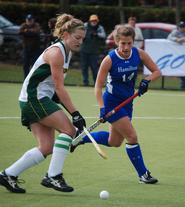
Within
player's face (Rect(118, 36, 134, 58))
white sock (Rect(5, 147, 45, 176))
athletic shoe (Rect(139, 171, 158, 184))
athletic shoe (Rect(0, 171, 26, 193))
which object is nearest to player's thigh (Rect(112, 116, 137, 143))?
athletic shoe (Rect(139, 171, 158, 184))

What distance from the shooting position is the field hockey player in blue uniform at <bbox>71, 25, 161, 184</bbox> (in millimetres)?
8812

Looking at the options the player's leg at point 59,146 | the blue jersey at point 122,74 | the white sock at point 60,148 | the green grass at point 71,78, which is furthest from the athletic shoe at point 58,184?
the green grass at point 71,78

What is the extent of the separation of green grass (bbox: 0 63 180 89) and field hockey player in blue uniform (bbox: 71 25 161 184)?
1161 centimetres

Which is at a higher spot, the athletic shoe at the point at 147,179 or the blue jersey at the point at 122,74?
the blue jersey at the point at 122,74

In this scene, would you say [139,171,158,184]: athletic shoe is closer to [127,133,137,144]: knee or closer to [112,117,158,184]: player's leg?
[112,117,158,184]: player's leg

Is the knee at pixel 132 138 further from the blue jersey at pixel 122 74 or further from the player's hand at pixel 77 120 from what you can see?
the player's hand at pixel 77 120

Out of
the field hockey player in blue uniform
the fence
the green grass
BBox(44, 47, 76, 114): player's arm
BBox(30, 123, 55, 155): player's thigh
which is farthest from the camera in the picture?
the fence

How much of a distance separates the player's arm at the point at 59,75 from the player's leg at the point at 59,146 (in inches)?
6.9

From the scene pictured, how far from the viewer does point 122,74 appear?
8.97 metres

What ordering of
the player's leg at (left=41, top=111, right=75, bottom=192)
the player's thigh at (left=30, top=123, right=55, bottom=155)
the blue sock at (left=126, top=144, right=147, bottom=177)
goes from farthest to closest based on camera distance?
the blue sock at (left=126, top=144, right=147, bottom=177) → the player's thigh at (left=30, top=123, right=55, bottom=155) → the player's leg at (left=41, top=111, right=75, bottom=192)

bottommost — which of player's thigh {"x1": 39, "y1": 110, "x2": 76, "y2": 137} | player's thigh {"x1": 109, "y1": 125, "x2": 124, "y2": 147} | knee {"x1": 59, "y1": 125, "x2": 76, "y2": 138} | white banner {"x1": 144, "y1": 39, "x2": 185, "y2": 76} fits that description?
white banner {"x1": 144, "y1": 39, "x2": 185, "y2": 76}

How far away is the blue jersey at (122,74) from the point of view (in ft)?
29.3

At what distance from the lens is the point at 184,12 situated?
109 feet

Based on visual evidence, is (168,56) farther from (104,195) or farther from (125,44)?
(104,195)
